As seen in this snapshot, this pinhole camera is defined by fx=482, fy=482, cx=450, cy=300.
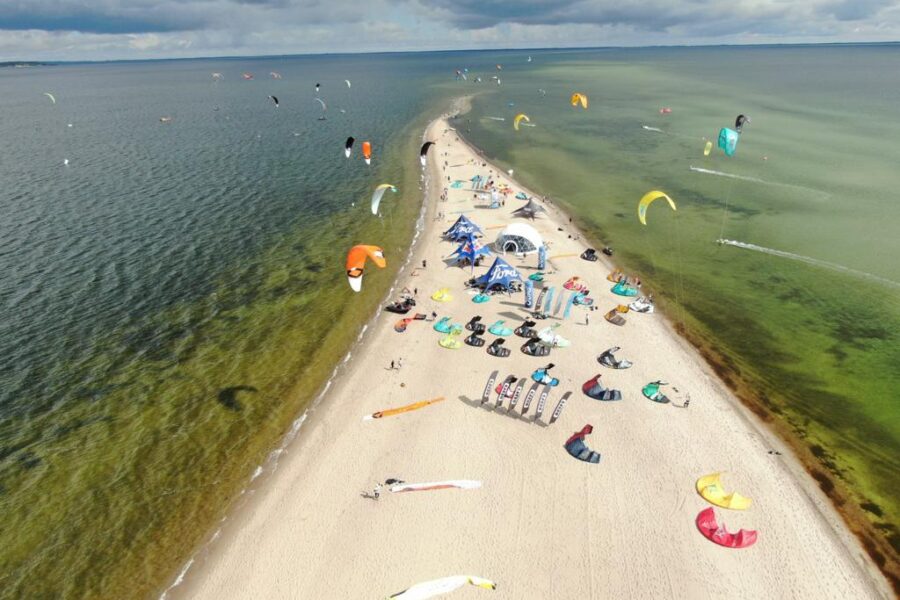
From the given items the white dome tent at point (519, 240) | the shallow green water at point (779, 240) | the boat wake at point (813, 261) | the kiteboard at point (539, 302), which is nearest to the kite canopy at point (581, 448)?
the shallow green water at point (779, 240)

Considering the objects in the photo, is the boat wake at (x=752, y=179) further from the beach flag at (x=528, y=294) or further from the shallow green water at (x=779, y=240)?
the beach flag at (x=528, y=294)

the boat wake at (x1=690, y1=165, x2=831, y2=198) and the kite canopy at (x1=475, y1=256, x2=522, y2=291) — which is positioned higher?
the boat wake at (x1=690, y1=165, x2=831, y2=198)

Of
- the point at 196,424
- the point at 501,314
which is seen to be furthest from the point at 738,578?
the point at 196,424

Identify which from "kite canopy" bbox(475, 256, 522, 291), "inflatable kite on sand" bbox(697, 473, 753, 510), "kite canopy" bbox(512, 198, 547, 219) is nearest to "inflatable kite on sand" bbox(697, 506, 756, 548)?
"inflatable kite on sand" bbox(697, 473, 753, 510)

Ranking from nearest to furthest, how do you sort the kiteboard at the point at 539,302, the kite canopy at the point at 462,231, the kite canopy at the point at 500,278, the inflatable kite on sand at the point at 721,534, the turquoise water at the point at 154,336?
the inflatable kite on sand at the point at 721,534 → the turquoise water at the point at 154,336 → the kiteboard at the point at 539,302 → the kite canopy at the point at 500,278 → the kite canopy at the point at 462,231

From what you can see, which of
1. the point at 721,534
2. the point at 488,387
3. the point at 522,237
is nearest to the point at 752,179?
the point at 522,237

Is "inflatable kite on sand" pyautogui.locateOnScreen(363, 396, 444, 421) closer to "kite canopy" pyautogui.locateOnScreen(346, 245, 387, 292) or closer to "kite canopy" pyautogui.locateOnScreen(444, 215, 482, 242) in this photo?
"kite canopy" pyautogui.locateOnScreen(346, 245, 387, 292)

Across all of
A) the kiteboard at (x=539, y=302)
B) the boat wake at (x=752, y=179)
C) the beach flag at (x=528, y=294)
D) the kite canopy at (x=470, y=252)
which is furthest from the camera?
the boat wake at (x=752, y=179)

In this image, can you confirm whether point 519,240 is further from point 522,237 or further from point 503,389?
point 503,389
